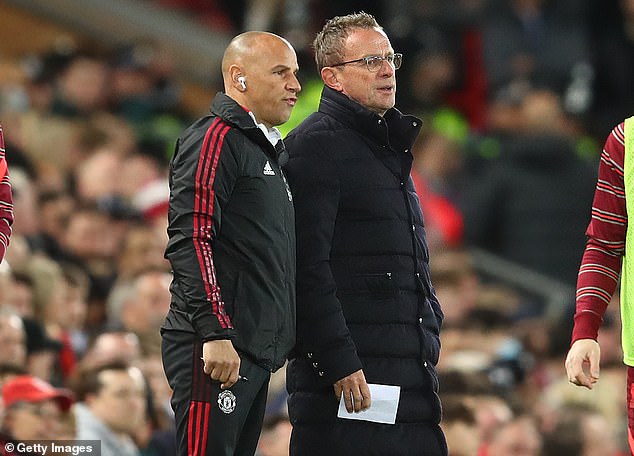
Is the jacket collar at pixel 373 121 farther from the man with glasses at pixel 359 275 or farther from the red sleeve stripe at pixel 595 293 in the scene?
the red sleeve stripe at pixel 595 293

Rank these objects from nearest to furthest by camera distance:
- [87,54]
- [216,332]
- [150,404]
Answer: [216,332]
[150,404]
[87,54]

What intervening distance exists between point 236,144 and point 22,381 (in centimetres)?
196

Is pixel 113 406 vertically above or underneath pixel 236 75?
underneath

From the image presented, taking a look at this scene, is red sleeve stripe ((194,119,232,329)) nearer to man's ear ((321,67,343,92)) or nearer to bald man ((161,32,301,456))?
bald man ((161,32,301,456))

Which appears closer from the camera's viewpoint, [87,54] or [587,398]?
[587,398]

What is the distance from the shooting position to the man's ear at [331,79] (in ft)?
19.0

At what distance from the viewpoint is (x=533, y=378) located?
35.2 feet

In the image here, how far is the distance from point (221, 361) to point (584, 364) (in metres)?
1.14

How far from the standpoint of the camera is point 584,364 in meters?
5.15

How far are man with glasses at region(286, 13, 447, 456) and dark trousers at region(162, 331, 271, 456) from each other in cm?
39

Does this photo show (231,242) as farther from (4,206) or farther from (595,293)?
(595,293)

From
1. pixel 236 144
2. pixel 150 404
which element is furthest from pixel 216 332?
pixel 150 404

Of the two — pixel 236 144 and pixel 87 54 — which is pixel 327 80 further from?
pixel 87 54

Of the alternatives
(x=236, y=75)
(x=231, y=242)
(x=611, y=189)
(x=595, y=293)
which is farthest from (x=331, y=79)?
(x=595, y=293)
